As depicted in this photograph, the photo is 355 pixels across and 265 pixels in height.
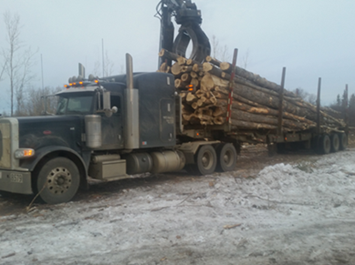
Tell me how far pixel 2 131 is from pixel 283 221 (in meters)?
5.55

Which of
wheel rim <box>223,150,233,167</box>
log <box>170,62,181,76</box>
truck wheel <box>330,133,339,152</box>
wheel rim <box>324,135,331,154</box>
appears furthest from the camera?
truck wheel <box>330,133,339,152</box>

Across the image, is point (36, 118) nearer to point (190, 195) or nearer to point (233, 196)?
point (190, 195)

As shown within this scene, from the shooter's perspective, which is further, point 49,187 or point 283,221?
point 49,187

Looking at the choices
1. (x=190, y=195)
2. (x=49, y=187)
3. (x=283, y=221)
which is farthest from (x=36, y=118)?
(x=283, y=221)

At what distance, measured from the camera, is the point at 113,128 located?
326 inches

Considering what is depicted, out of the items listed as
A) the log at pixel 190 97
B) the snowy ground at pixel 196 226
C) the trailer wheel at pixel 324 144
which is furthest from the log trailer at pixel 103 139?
the trailer wheel at pixel 324 144

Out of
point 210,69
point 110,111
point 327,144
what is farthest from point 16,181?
point 327,144

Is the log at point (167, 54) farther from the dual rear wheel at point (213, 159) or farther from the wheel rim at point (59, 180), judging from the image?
the wheel rim at point (59, 180)

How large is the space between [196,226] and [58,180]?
3.28 meters

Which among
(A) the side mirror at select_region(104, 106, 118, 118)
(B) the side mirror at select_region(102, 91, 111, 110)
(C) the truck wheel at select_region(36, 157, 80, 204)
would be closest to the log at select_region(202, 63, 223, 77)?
(A) the side mirror at select_region(104, 106, 118, 118)

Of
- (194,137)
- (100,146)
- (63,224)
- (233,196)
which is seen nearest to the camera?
(63,224)

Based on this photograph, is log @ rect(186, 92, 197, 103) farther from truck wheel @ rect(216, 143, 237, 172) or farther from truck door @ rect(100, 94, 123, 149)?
truck door @ rect(100, 94, 123, 149)

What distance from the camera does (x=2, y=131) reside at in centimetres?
658

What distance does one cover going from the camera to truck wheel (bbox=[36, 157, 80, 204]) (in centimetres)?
663
